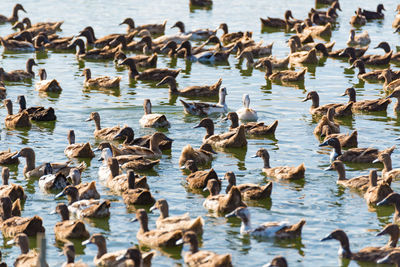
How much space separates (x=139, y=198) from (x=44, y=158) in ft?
13.3

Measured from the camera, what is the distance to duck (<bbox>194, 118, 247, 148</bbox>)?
19.7m

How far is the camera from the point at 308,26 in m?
36.8

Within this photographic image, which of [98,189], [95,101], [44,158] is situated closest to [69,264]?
[98,189]

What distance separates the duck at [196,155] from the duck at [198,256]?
4894 millimetres

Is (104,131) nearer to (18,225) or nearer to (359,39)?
(18,225)

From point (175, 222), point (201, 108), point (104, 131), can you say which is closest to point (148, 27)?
point (201, 108)

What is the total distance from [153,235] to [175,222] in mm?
560

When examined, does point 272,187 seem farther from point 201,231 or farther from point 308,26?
point 308,26

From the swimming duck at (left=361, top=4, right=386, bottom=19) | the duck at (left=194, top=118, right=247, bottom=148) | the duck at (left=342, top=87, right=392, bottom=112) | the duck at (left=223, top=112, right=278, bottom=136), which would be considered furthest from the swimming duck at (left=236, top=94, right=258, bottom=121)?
the swimming duck at (left=361, top=4, right=386, bottom=19)

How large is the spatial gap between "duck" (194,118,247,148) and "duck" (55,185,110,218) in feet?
16.6

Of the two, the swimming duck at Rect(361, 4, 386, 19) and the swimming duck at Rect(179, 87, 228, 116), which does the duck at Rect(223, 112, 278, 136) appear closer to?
the swimming duck at Rect(179, 87, 228, 116)

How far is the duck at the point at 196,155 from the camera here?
18188 mm

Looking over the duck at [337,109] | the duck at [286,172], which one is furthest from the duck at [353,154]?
the duck at [337,109]

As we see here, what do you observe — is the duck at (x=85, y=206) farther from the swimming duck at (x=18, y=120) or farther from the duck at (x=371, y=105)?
the duck at (x=371, y=105)
